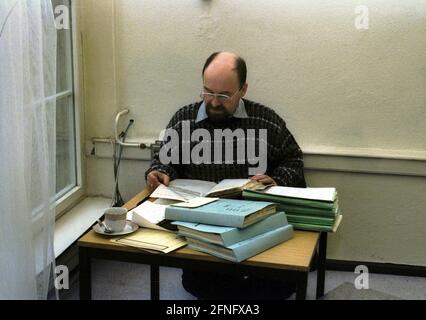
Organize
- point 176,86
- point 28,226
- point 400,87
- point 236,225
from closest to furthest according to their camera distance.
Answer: point 236,225
point 28,226
point 400,87
point 176,86

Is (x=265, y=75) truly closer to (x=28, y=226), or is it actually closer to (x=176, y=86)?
(x=176, y=86)

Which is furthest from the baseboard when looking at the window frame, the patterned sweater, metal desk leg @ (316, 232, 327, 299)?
the window frame

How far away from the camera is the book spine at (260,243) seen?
1697mm

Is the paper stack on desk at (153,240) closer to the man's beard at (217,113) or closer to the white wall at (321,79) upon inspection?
the man's beard at (217,113)

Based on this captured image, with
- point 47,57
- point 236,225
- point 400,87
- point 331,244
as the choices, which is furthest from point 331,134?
point 47,57

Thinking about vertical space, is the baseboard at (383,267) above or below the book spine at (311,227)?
below

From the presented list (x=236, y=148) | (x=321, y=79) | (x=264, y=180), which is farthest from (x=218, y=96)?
(x=321, y=79)

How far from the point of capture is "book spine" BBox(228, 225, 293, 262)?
5.57 feet

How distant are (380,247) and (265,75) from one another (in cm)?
97

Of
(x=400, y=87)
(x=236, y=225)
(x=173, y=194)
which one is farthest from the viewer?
(x=400, y=87)

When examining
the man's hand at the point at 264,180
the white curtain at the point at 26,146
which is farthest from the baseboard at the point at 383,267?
the white curtain at the point at 26,146

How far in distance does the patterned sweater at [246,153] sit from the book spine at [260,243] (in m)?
0.58
